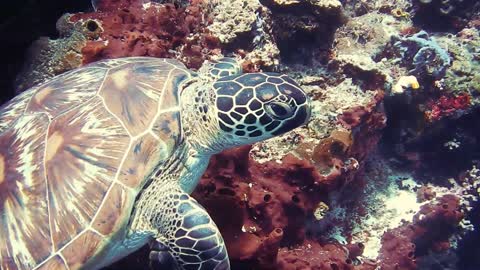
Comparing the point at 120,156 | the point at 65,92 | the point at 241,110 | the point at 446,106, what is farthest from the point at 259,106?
the point at 446,106

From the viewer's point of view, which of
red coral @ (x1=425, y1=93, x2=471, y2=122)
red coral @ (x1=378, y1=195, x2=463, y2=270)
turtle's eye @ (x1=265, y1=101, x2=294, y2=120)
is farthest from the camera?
red coral @ (x1=425, y1=93, x2=471, y2=122)

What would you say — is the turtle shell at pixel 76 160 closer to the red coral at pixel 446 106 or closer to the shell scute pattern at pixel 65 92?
the shell scute pattern at pixel 65 92

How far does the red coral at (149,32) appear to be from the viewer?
3.49 metres

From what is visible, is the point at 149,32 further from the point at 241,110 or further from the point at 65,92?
the point at 241,110

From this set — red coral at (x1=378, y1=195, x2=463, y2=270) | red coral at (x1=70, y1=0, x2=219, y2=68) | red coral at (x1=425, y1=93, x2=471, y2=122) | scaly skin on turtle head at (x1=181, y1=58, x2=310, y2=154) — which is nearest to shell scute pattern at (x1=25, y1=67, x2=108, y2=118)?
scaly skin on turtle head at (x1=181, y1=58, x2=310, y2=154)

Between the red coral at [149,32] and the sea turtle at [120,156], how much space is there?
733mm

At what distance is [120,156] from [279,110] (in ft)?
3.49

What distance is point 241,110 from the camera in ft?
8.27

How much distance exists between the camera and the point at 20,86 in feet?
11.2

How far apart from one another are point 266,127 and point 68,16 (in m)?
2.30

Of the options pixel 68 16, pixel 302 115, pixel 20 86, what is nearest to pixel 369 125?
pixel 302 115

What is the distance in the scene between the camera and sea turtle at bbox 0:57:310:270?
7.19ft

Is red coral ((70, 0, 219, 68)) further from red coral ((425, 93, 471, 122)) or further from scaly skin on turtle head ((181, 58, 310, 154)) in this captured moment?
red coral ((425, 93, 471, 122))

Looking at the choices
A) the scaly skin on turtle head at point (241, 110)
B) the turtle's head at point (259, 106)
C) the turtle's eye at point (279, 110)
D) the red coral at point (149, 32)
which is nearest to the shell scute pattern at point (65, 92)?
the scaly skin on turtle head at point (241, 110)
